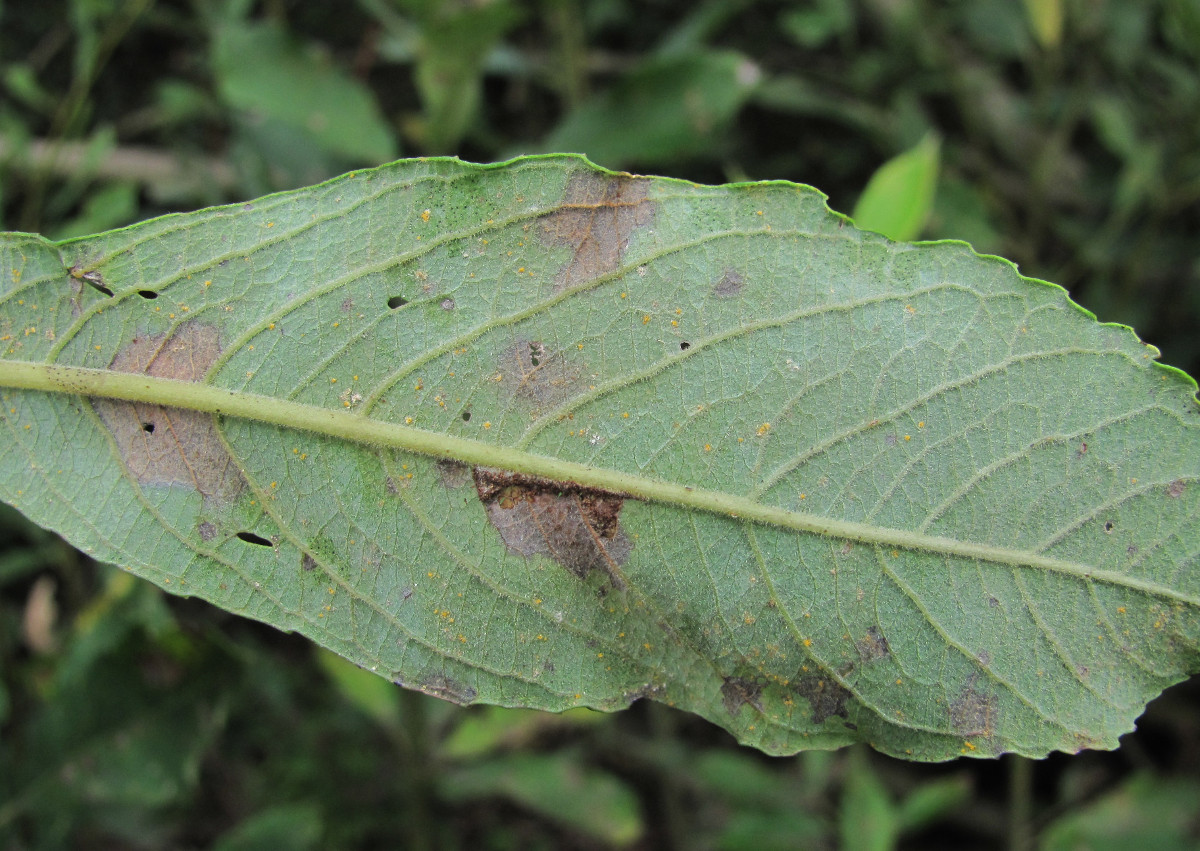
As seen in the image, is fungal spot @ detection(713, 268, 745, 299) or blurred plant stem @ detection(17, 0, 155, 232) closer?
fungal spot @ detection(713, 268, 745, 299)

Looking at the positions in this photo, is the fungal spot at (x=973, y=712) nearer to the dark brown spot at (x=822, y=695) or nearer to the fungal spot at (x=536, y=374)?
the dark brown spot at (x=822, y=695)

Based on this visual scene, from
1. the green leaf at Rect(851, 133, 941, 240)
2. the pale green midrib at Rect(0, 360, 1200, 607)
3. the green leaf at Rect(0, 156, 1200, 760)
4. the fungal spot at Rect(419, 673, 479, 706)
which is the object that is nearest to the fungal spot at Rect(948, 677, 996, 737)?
the green leaf at Rect(0, 156, 1200, 760)

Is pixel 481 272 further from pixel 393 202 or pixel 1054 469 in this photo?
pixel 1054 469

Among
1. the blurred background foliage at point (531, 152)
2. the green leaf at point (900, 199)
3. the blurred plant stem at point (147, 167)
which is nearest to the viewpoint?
the green leaf at point (900, 199)

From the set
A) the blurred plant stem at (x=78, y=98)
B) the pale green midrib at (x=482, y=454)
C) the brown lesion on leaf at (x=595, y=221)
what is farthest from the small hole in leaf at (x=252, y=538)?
the blurred plant stem at (x=78, y=98)

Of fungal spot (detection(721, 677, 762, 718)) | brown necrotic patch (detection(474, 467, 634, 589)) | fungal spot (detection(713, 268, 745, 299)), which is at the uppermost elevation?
fungal spot (detection(713, 268, 745, 299))

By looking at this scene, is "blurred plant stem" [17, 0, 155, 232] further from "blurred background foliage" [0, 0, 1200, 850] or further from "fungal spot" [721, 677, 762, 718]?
"fungal spot" [721, 677, 762, 718]
